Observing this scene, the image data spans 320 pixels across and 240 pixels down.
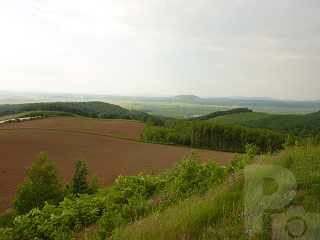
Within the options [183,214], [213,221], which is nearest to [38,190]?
[183,214]

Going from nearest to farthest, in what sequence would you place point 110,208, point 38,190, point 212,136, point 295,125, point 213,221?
point 213,221
point 110,208
point 38,190
point 212,136
point 295,125

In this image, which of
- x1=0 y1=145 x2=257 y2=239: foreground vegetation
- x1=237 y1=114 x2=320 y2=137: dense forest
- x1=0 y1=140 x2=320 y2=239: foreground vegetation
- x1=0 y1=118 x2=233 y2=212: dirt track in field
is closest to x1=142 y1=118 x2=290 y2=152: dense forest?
x1=0 y1=118 x2=233 y2=212: dirt track in field

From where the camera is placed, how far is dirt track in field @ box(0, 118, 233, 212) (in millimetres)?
26258

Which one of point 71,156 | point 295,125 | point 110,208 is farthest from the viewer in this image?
point 295,125

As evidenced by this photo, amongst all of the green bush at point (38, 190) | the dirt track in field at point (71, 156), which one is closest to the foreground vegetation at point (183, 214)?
the green bush at point (38, 190)

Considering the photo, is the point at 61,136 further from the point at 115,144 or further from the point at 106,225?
the point at 106,225

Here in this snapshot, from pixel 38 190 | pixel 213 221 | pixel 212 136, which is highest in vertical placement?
pixel 213 221

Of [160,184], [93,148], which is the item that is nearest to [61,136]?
[93,148]

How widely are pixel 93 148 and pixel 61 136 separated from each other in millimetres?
12450

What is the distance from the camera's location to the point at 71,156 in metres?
36.1

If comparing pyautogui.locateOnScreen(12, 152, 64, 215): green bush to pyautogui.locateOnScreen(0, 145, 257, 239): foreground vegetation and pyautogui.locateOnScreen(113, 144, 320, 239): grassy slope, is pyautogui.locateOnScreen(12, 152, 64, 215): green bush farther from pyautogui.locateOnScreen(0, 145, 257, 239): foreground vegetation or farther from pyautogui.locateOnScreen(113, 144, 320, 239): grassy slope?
pyautogui.locateOnScreen(113, 144, 320, 239): grassy slope

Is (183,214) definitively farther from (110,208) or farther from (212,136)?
(212,136)

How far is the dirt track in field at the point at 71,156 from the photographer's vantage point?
86.1 ft

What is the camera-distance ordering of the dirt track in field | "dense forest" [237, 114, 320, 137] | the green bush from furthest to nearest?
"dense forest" [237, 114, 320, 137] < the dirt track in field < the green bush
